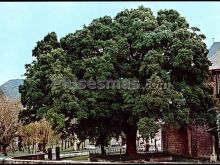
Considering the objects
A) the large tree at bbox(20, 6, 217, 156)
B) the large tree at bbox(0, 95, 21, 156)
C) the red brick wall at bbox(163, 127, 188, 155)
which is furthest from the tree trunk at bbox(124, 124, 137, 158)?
the large tree at bbox(0, 95, 21, 156)

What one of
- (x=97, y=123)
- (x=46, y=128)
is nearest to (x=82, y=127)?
(x=97, y=123)

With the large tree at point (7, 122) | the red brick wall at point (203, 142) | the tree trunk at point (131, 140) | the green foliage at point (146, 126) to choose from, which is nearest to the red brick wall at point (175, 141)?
the red brick wall at point (203, 142)

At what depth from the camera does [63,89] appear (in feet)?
105

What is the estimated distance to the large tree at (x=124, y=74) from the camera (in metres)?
32.1

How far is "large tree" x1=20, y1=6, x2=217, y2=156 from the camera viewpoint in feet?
105

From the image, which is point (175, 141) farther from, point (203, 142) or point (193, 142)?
point (193, 142)

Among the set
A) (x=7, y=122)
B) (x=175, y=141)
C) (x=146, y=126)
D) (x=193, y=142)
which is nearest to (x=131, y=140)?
(x=146, y=126)

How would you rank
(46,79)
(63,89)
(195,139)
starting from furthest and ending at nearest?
(195,139) < (46,79) < (63,89)

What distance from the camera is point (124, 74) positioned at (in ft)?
114

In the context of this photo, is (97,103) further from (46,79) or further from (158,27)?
(158,27)

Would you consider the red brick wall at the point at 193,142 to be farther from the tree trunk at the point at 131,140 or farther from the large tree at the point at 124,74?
the large tree at the point at 124,74

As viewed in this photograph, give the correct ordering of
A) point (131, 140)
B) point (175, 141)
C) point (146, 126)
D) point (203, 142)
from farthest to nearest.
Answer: point (175, 141) → point (203, 142) → point (131, 140) → point (146, 126)

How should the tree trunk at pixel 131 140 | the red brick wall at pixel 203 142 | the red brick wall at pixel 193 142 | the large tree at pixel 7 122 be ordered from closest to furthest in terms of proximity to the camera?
the tree trunk at pixel 131 140, the red brick wall at pixel 193 142, the red brick wall at pixel 203 142, the large tree at pixel 7 122

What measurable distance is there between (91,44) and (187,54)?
7017 mm
